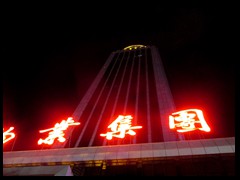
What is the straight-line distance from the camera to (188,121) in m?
9.08

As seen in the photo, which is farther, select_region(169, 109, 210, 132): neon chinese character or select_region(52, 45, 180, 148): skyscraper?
select_region(52, 45, 180, 148): skyscraper

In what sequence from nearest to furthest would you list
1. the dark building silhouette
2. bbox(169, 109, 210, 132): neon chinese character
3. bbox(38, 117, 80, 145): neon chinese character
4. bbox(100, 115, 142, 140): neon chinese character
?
1. the dark building silhouette
2. bbox(169, 109, 210, 132): neon chinese character
3. bbox(100, 115, 142, 140): neon chinese character
4. bbox(38, 117, 80, 145): neon chinese character

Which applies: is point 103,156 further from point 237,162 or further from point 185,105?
point 185,105

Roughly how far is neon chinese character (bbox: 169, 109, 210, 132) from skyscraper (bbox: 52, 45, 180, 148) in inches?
121

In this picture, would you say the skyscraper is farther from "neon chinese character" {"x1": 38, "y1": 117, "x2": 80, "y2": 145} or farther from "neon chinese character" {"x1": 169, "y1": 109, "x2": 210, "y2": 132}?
"neon chinese character" {"x1": 169, "y1": 109, "x2": 210, "y2": 132}

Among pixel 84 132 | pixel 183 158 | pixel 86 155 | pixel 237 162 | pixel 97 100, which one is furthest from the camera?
pixel 97 100

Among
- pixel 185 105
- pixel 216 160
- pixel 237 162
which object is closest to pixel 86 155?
pixel 216 160

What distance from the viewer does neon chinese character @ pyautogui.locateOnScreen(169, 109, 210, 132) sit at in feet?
28.4

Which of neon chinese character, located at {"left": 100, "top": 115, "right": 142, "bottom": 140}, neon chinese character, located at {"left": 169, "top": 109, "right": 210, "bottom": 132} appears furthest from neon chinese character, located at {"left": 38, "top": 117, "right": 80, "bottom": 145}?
neon chinese character, located at {"left": 169, "top": 109, "right": 210, "bottom": 132}

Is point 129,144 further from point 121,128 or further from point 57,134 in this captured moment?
point 57,134

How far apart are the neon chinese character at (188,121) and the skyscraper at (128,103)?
3.08 meters

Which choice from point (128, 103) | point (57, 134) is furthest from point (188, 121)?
point (128, 103)

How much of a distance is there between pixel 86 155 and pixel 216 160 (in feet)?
14.2

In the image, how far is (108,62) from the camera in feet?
112
